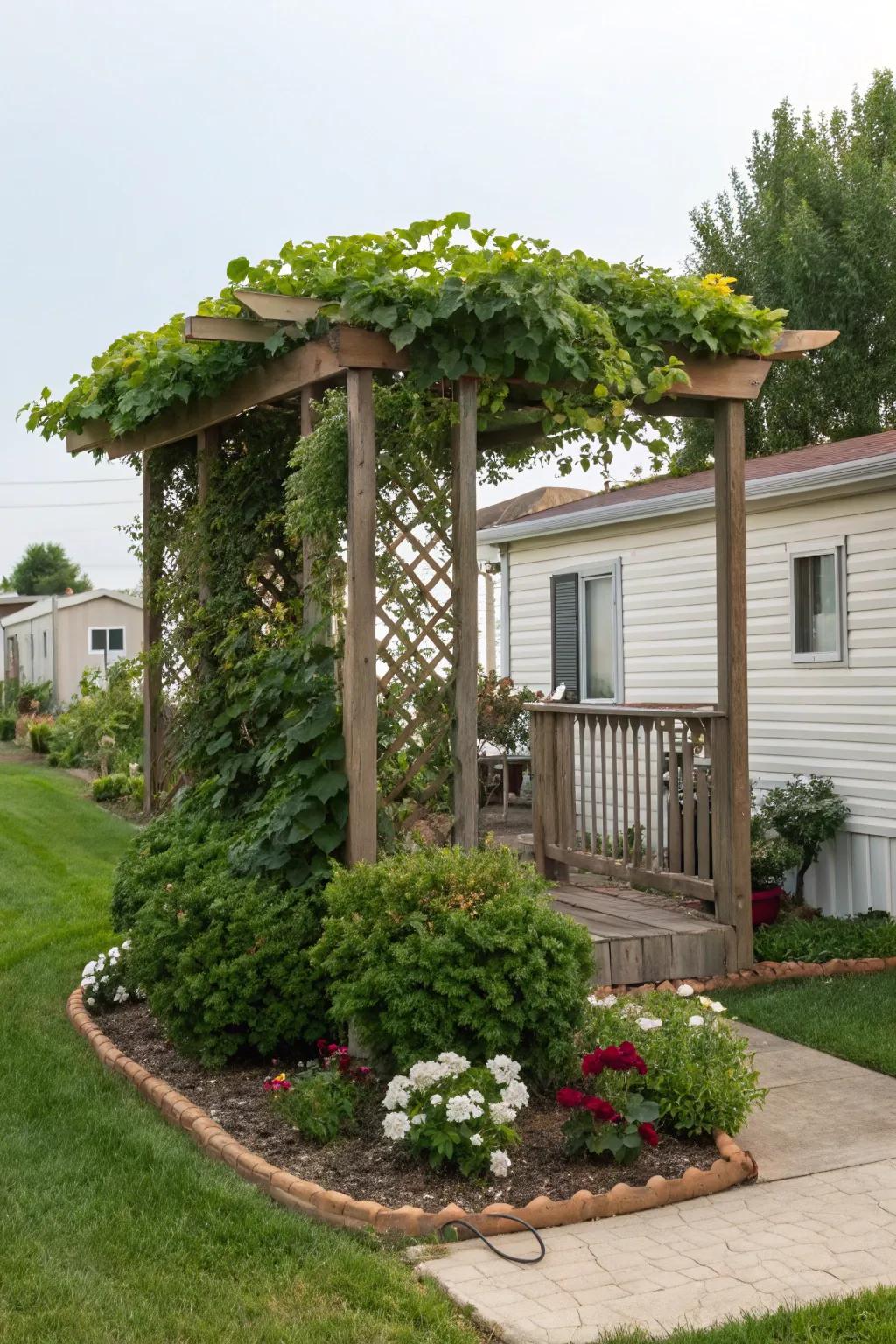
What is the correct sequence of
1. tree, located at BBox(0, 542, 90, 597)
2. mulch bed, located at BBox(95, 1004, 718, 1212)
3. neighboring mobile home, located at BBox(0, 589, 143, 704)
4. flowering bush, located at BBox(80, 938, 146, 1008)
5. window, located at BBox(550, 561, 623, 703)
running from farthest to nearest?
tree, located at BBox(0, 542, 90, 597) → neighboring mobile home, located at BBox(0, 589, 143, 704) → window, located at BBox(550, 561, 623, 703) → flowering bush, located at BBox(80, 938, 146, 1008) → mulch bed, located at BBox(95, 1004, 718, 1212)

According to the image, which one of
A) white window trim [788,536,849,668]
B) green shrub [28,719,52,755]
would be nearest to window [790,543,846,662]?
white window trim [788,536,849,668]

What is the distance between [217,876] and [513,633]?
→ 712 cm

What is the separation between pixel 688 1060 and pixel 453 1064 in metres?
0.80

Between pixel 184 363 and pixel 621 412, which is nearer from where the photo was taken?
pixel 621 412

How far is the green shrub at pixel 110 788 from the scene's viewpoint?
15.0 metres

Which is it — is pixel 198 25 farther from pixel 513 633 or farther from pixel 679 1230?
pixel 679 1230

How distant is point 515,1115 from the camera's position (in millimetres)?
4160

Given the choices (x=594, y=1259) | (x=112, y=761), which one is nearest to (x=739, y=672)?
(x=594, y=1259)

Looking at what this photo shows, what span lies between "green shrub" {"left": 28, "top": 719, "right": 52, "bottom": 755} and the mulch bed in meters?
17.5

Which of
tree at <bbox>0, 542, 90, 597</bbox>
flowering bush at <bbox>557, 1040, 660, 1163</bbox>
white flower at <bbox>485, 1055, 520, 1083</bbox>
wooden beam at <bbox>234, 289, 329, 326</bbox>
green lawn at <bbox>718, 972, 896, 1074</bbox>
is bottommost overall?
green lawn at <bbox>718, 972, 896, 1074</bbox>

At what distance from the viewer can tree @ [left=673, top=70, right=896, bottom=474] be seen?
18812 millimetres

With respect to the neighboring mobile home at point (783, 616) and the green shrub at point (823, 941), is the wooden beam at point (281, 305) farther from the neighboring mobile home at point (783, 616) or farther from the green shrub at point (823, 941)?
the green shrub at point (823, 941)

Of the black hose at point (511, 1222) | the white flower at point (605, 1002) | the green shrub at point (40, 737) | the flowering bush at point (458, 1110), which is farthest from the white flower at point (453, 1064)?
the green shrub at point (40, 737)

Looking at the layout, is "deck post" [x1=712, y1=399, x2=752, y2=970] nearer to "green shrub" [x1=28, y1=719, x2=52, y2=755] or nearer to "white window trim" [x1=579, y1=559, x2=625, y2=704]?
"white window trim" [x1=579, y1=559, x2=625, y2=704]
